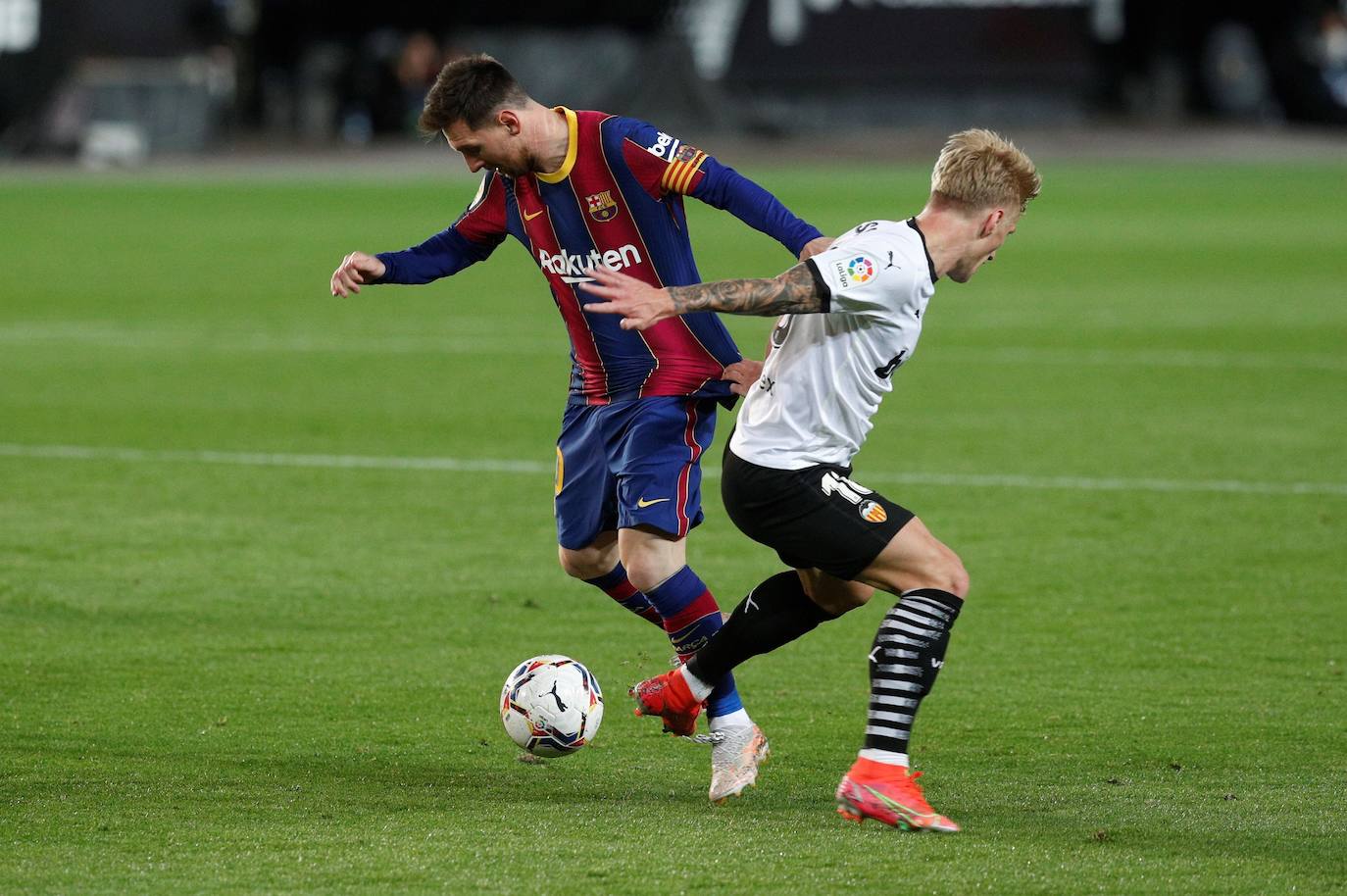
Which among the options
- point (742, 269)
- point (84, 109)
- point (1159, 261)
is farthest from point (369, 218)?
point (84, 109)

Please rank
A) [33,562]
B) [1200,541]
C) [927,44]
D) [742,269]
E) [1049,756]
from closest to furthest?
[1049,756]
[33,562]
[1200,541]
[742,269]
[927,44]

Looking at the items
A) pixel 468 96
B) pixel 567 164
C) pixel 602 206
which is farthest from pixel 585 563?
pixel 468 96

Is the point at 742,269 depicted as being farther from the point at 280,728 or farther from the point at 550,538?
the point at 280,728

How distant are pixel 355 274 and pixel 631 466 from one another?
1.06 metres

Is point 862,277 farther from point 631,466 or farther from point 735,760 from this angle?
point 735,760

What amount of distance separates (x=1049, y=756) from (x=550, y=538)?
366cm

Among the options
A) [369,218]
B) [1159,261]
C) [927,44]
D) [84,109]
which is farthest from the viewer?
[927,44]

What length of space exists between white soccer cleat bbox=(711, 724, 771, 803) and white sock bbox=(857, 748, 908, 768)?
0.44 meters

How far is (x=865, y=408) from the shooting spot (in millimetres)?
5078

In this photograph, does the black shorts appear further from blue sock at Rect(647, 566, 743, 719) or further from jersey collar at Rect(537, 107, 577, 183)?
jersey collar at Rect(537, 107, 577, 183)

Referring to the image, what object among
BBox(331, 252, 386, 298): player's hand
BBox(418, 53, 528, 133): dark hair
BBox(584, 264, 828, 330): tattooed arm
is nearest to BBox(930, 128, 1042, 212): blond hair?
BBox(584, 264, 828, 330): tattooed arm

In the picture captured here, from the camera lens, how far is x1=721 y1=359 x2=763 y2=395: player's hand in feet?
18.3

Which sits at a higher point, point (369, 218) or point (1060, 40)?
point (1060, 40)

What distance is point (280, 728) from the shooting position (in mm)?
5734
